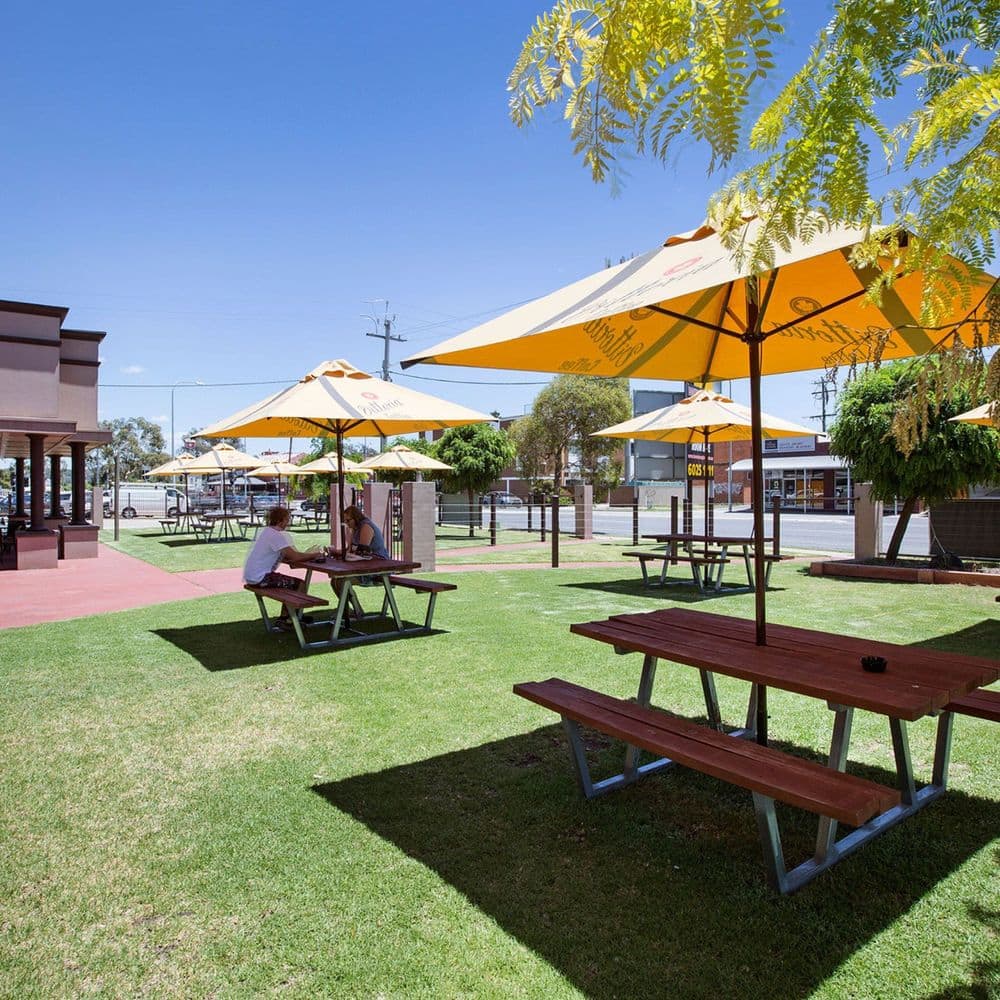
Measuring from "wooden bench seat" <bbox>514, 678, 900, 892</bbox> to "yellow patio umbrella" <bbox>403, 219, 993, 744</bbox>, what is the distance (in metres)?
0.72

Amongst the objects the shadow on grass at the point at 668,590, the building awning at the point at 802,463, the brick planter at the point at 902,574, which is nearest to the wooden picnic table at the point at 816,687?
the shadow on grass at the point at 668,590

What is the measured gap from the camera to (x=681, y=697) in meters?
5.21

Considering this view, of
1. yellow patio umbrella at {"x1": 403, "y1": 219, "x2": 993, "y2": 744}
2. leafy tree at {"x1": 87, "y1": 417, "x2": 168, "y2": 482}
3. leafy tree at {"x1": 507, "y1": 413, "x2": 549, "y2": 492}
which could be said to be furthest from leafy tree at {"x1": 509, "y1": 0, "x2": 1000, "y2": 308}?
leafy tree at {"x1": 87, "y1": 417, "x2": 168, "y2": 482}

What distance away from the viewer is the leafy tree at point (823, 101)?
1682 millimetres

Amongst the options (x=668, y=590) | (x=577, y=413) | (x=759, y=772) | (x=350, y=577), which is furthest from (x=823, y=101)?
(x=577, y=413)

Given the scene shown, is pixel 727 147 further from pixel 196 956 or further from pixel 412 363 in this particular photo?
pixel 196 956

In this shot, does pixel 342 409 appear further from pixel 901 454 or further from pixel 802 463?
pixel 802 463

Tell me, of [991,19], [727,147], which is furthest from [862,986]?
[991,19]

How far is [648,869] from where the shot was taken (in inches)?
A: 117

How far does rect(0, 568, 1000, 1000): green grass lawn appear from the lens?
236 centimetres

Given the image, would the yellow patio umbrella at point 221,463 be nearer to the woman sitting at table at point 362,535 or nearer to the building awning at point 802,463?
the woman sitting at table at point 362,535

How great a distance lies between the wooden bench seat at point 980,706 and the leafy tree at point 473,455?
2169 centimetres

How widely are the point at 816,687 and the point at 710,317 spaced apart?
2373 mm

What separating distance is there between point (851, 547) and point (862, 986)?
17850mm
